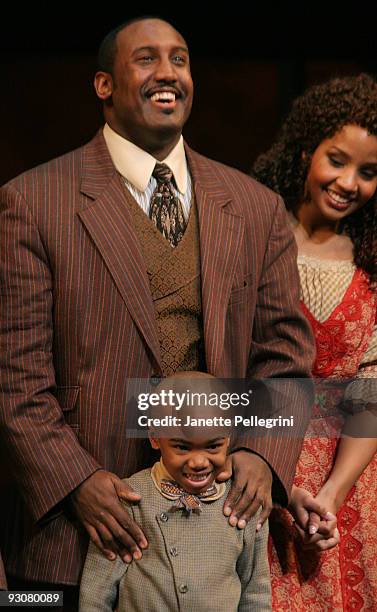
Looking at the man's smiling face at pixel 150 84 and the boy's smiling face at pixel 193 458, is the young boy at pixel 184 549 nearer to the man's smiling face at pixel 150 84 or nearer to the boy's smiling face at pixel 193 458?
the boy's smiling face at pixel 193 458

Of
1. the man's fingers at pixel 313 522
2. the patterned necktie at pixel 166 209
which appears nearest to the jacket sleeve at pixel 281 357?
the man's fingers at pixel 313 522

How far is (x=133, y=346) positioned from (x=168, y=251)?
0.20m

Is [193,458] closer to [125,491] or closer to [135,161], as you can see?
[125,491]

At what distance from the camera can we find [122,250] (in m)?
2.29

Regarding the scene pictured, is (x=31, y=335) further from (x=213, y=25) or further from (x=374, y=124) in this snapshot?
(x=213, y=25)

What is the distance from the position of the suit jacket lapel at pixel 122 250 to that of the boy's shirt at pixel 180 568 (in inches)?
11.6

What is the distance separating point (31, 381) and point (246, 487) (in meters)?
0.46

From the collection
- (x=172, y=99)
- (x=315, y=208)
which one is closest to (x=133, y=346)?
(x=172, y=99)

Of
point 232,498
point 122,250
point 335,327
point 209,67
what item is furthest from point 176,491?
point 209,67

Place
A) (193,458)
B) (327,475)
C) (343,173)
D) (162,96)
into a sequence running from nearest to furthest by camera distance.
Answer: (193,458) → (162,96) → (327,475) → (343,173)

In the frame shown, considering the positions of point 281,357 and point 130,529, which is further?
point 281,357

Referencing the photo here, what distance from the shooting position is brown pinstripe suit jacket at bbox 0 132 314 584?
224cm

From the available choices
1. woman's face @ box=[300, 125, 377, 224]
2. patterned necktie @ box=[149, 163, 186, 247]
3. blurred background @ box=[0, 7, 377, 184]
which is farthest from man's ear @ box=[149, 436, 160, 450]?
blurred background @ box=[0, 7, 377, 184]

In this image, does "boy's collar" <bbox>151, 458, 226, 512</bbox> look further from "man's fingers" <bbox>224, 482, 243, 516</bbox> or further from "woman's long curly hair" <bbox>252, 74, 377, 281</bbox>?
"woman's long curly hair" <bbox>252, 74, 377, 281</bbox>
